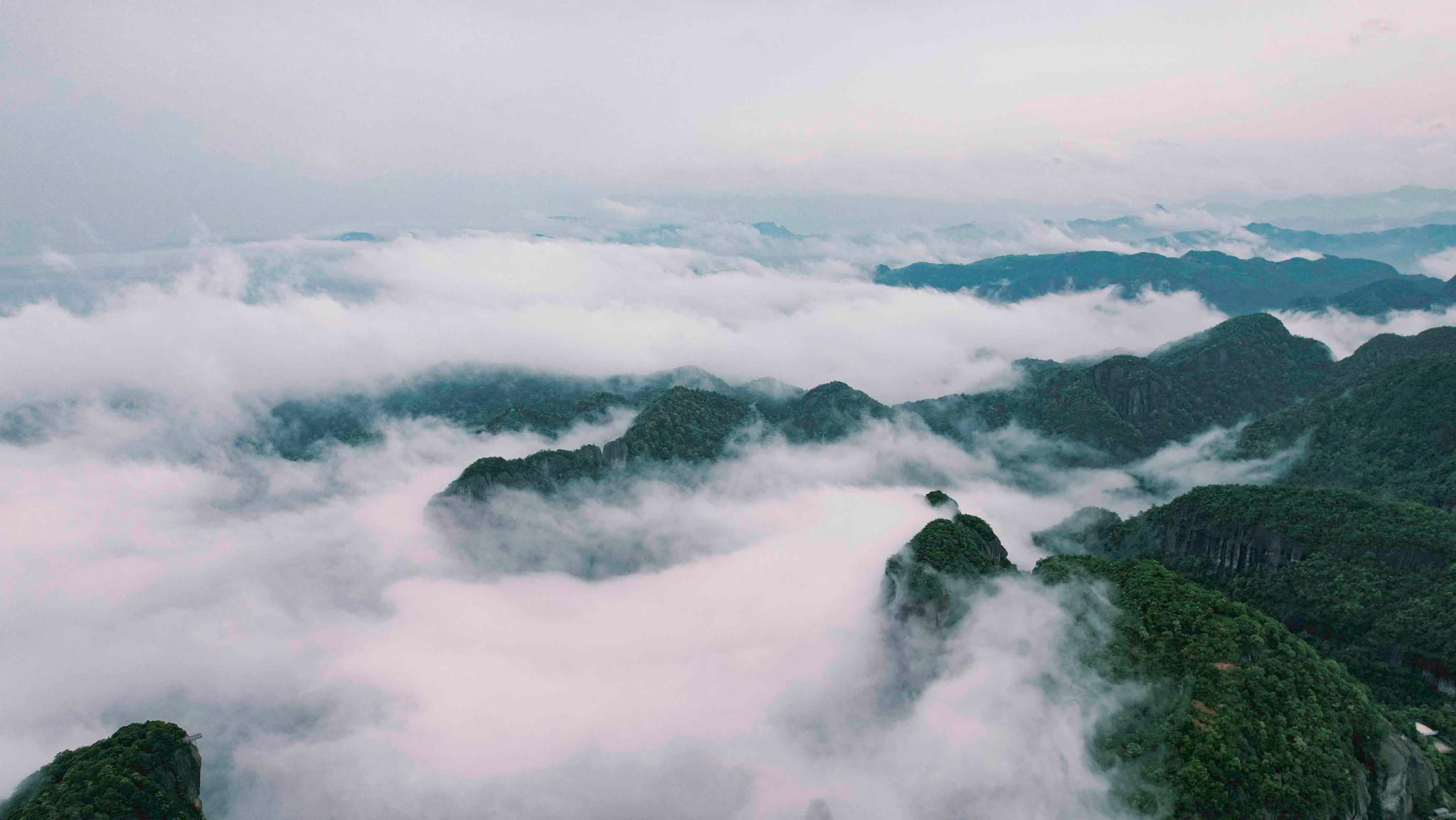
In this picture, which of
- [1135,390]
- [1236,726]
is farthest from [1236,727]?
[1135,390]

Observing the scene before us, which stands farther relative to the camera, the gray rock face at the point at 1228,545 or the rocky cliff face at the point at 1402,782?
the gray rock face at the point at 1228,545

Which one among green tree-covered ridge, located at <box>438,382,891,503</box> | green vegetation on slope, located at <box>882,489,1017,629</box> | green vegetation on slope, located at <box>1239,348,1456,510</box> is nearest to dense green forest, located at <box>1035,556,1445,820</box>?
green vegetation on slope, located at <box>882,489,1017,629</box>

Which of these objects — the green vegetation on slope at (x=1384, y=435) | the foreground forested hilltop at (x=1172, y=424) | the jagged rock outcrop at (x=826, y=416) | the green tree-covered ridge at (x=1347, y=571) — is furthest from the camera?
the jagged rock outcrop at (x=826, y=416)

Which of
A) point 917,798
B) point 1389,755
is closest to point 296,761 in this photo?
A: point 917,798

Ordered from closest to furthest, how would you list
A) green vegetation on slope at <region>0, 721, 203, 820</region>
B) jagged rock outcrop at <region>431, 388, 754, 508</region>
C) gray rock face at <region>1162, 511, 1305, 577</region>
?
green vegetation on slope at <region>0, 721, 203, 820</region>
gray rock face at <region>1162, 511, 1305, 577</region>
jagged rock outcrop at <region>431, 388, 754, 508</region>

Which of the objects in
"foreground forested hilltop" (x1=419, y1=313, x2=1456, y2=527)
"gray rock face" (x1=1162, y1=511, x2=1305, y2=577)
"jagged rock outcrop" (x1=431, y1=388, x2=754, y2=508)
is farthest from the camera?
"jagged rock outcrop" (x1=431, y1=388, x2=754, y2=508)

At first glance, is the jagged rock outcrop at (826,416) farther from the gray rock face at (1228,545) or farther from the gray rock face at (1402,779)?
the gray rock face at (1402,779)

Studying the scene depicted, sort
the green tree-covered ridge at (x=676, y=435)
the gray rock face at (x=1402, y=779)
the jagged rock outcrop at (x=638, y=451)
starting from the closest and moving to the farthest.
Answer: the gray rock face at (x=1402, y=779), the jagged rock outcrop at (x=638, y=451), the green tree-covered ridge at (x=676, y=435)

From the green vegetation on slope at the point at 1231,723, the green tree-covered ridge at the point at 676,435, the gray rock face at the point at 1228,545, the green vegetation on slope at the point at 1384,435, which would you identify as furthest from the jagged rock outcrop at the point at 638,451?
the green vegetation on slope at the point at 1384,435

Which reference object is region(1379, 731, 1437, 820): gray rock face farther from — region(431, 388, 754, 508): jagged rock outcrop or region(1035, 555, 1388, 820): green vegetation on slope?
region(431, 388, 754, 508): jagged rock outcrop
